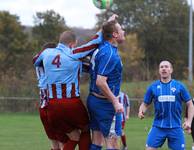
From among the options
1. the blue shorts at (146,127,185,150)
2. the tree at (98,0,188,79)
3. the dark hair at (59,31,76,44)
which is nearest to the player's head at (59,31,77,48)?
the dark hair at (59,31,76,44)

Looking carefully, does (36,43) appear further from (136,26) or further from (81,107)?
(81,107)

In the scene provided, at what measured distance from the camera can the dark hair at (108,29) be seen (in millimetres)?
7555

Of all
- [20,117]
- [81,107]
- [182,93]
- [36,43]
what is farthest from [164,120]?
[36,43]

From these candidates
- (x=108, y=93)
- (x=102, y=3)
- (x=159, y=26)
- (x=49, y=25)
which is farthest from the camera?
(x=159, y=26)

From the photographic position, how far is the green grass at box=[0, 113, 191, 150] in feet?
46.7

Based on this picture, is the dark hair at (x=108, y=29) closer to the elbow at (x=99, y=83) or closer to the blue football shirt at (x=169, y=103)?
the elbow at (x=99, y=83)

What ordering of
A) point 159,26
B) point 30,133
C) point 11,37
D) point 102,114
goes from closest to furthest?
1. point 102,114
2. point 30,133
3. point 11,37
4. point 159,26

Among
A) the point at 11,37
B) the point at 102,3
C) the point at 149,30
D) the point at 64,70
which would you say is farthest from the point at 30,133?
the point at 149,30

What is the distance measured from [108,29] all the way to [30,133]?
10726 mm

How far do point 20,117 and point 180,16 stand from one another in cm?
5337

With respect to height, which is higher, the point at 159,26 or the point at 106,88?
the point at 159,26

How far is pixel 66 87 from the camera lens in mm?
7773

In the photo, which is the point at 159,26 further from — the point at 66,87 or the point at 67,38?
the point at 66,87

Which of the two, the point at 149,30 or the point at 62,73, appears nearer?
the point at 62,73
